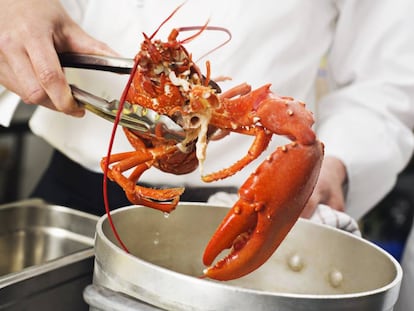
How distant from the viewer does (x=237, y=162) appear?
573 mm

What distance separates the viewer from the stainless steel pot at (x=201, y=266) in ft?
1.56

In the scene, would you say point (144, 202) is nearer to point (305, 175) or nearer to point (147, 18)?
point (305, 175)

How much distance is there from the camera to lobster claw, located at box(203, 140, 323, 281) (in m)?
0.51

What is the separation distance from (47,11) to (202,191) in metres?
0.35

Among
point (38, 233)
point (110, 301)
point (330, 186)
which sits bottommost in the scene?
point (38, 233)

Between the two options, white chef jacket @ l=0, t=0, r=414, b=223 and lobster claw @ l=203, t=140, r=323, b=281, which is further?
white chef jacket @ l=0, t=0, r=414, b=223

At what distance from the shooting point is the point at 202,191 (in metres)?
0.94

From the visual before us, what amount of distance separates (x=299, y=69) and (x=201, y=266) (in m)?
0.47

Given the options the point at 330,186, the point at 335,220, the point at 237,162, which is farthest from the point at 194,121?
the point at 330,186

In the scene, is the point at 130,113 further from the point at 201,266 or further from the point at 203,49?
the point at 203,49

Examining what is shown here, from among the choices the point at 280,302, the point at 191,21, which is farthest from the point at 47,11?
the point at 280,302

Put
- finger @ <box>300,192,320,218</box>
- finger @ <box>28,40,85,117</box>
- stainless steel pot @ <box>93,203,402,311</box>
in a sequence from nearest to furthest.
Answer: stainless steel pot @ <box>93,203,402,311</box> < finger @ <box>28,40,85,117</box> < finger @ <box>300,192,320,218</box>

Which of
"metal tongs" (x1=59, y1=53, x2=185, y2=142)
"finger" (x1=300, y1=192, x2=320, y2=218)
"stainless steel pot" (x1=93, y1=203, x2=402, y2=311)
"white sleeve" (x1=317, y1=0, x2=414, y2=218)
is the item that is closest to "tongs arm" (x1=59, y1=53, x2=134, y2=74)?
"metal tongs" (x1=59, y1=53, x2=185, y2=142)

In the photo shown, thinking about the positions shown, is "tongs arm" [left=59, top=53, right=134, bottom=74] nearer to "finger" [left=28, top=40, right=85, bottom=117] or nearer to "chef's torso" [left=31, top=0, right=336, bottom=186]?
"finger" [left=28, top=40, right=85, bottom=117]
